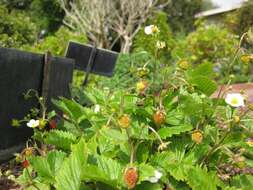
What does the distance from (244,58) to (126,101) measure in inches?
24.1

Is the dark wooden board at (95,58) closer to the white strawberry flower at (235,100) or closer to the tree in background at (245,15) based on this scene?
the white strawberry flower at (235,100)

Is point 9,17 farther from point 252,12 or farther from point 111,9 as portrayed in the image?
point 252,12

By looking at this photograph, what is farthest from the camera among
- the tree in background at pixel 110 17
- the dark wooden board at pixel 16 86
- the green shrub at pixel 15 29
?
the tree in background at pixel 110 17

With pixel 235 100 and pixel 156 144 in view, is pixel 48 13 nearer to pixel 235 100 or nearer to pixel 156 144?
pixel 156 144

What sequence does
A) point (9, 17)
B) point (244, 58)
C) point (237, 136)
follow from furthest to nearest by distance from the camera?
1. point (9, 17)
2. point (237, 136)
3. point (244, 58)

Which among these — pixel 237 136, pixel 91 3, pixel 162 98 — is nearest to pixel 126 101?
pixel 162 98

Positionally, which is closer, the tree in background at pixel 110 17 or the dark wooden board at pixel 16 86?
the dark wooden board at pixel 16 86

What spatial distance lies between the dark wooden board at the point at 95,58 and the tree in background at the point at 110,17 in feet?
50.3

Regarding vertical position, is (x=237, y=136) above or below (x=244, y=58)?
below

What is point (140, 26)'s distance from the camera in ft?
80.1

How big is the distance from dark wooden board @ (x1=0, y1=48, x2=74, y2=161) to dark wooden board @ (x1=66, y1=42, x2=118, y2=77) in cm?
228

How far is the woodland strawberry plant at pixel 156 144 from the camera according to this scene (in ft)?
6.85

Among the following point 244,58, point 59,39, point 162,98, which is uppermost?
point 244,58

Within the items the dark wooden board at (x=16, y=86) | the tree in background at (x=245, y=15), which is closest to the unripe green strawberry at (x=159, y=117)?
the dark wooden board at (x=16, y=86)
